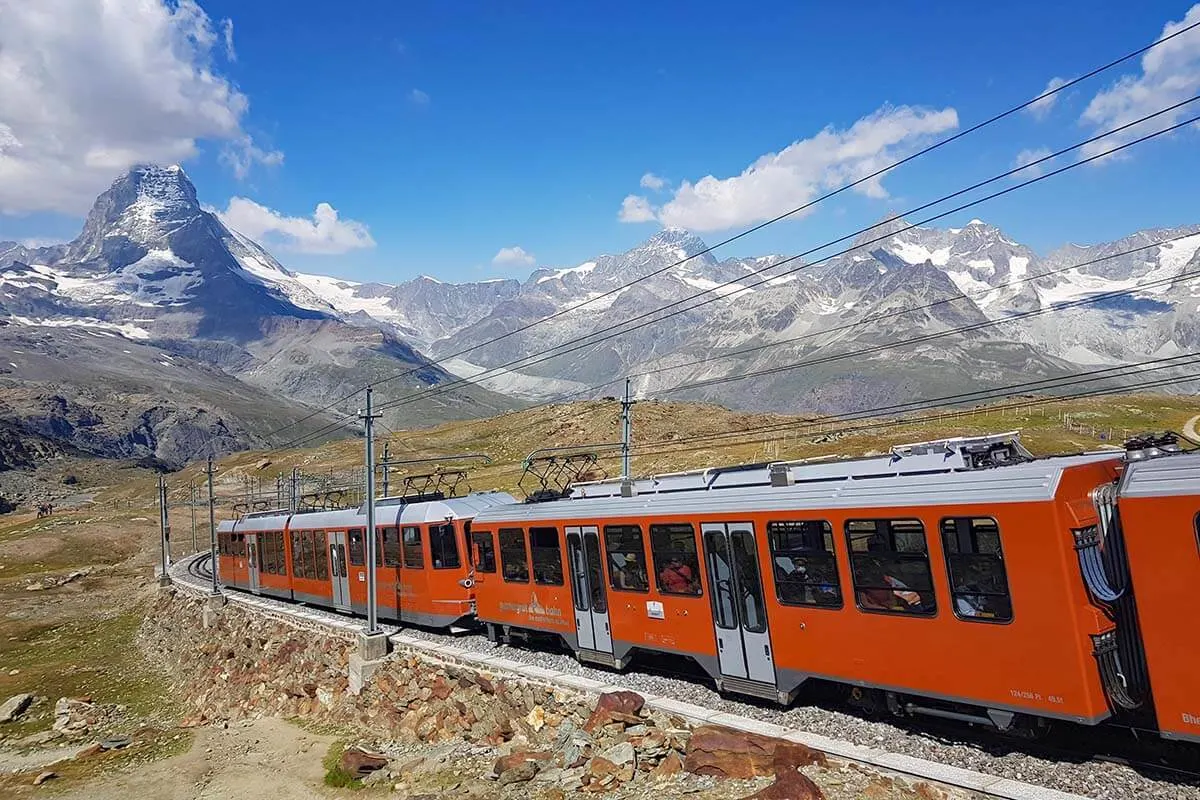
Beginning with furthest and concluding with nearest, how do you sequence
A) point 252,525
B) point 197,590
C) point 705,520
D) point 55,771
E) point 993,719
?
point 197,590 < point 252,525 < point 55,771 < point 705,520 < point 993,719

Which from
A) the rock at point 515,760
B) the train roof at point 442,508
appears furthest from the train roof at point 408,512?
the rock at point 515,760

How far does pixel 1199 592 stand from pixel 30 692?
45312 mm

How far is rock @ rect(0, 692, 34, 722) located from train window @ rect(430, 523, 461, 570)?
67.8ft

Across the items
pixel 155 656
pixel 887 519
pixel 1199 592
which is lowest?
pixel 155 656

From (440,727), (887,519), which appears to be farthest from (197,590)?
(887,519)

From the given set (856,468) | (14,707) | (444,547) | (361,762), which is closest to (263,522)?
(14,707)

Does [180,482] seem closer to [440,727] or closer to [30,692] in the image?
[30,692]

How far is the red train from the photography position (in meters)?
12.9

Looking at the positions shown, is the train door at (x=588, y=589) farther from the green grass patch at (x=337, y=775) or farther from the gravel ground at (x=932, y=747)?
the green grass patch at (x=337, y=775)

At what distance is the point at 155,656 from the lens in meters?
49.0

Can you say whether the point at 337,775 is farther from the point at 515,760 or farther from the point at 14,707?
A: the point at 14,707

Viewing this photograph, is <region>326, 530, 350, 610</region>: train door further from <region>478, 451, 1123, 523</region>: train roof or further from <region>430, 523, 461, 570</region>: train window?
<region>478, 451, 1123, 523</region>: train roof

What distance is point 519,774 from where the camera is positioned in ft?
56.6

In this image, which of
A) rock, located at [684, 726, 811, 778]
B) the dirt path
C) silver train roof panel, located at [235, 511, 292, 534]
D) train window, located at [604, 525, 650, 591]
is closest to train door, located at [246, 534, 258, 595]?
silver train roof panel, located at [235, 511, 292, 534]
